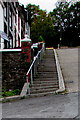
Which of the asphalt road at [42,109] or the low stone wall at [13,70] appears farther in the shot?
the low stone wall at [13,70]

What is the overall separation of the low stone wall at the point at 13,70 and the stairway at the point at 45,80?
92 cm

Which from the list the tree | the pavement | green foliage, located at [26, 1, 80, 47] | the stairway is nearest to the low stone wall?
the stairway

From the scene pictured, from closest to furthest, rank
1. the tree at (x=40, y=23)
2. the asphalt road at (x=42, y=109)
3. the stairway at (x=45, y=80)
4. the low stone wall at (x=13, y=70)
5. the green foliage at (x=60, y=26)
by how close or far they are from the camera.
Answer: the asphalt road at (x=42, y=109), the stairway at (x=45, y=80), the low stone wall at (x=13, y=70), the tree at (x=40, y=23), the green foliage at (x=60, y=26)

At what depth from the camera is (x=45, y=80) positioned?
57.1 feet

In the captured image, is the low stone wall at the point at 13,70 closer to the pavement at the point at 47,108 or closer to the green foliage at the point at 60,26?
the pavement at the point at 47,108

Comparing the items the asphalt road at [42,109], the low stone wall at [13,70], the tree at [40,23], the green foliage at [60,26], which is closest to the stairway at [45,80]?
the low stone wall at [13,70]

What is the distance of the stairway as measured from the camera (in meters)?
15.5

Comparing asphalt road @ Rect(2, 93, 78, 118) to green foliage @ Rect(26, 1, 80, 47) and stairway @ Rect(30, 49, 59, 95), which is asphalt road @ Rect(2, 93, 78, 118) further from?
green foliage @ Rect(26, 1, 80, 47)

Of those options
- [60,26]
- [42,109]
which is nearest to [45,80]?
[42,109]

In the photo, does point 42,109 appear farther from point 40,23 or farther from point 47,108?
point 40,23

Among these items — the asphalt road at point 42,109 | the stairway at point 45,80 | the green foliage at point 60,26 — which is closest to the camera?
the asphalt road at point 42,109

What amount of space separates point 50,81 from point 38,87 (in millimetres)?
1410

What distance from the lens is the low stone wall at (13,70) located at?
55.7 ft

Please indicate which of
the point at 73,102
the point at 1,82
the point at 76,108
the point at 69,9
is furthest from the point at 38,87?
the point at 69,9
